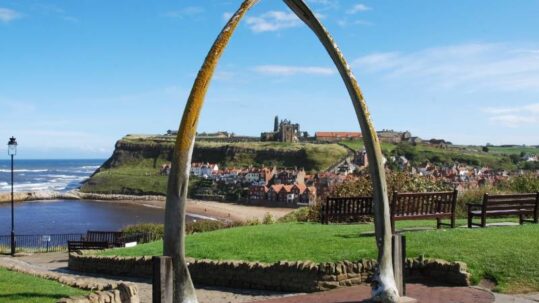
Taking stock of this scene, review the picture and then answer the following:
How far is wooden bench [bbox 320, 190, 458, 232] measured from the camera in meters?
13.5

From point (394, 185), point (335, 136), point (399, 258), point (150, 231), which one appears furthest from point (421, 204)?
point (335, 136)

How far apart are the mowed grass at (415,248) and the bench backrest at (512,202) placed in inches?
29.2

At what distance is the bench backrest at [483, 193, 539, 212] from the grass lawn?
10.0 meters

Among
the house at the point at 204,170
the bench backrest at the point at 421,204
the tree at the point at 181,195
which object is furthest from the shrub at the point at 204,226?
the house at the point at 204,170

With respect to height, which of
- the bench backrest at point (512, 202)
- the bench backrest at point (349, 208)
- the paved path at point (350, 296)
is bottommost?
the paved path at point (350, 296)

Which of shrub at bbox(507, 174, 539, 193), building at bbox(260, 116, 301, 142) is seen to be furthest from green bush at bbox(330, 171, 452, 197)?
building at bbox(260, 116, 301, 142)

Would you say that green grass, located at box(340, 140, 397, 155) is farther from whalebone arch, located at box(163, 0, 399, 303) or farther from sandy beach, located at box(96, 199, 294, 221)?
whalebone arch, located at box(163, 0, 399, 303)

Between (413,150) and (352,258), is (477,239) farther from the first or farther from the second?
(413,150)

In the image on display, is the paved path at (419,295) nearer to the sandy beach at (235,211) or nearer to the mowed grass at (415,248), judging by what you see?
the mowed grass at (415,248)

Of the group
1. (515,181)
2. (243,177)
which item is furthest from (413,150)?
(515,181)

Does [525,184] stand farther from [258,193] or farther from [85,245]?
[258,193]

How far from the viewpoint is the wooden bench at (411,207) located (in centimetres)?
1352

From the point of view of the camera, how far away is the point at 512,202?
14.6m

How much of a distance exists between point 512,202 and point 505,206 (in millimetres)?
275
